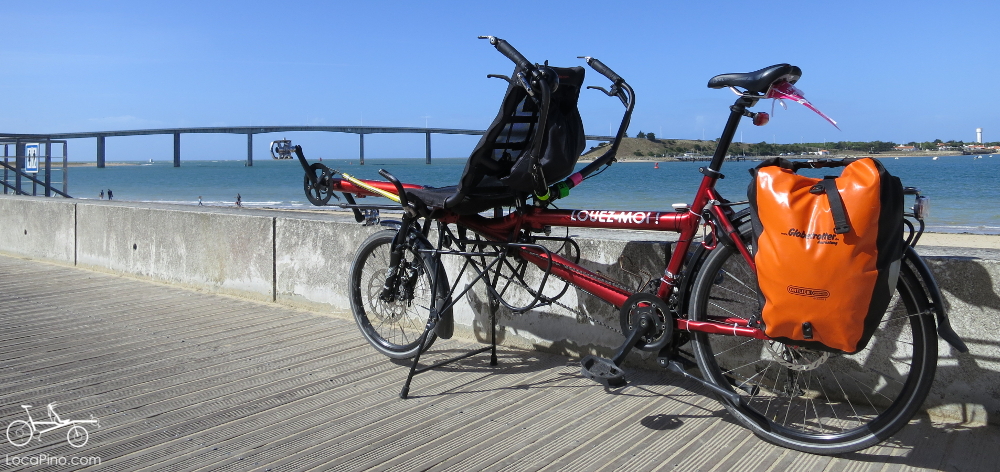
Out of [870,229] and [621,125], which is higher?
[621,125]

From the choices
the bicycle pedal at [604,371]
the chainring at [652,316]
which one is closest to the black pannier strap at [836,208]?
the chainring at [652,316]

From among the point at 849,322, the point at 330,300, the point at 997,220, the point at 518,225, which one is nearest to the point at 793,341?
the point at 849,322

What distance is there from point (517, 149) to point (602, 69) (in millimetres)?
585

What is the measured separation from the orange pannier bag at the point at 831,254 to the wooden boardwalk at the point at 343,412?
0.55m

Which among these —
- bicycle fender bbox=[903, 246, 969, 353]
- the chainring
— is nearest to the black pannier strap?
bicycle fender bbox=[903, 246, 969, 353]

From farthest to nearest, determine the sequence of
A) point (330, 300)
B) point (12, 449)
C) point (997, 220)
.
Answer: point (997, 220) → point (330, 300) → point (12, 449)

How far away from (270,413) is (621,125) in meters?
2.09

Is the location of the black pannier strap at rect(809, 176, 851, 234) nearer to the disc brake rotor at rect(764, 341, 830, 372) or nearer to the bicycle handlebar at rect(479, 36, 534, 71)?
the disc brake rotor at rect(764, 341, 830, 372)

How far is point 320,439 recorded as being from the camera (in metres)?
2.96

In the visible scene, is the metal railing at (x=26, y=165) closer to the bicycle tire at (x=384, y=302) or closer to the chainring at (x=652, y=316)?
the bicycle tire at (x=384, y=302)

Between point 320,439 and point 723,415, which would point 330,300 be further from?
point 723,415

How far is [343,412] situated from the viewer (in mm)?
3283

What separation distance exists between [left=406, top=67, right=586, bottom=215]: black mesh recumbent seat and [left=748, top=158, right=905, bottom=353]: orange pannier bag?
3.35 ft

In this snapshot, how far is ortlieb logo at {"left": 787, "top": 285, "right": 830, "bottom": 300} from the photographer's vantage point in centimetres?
242
